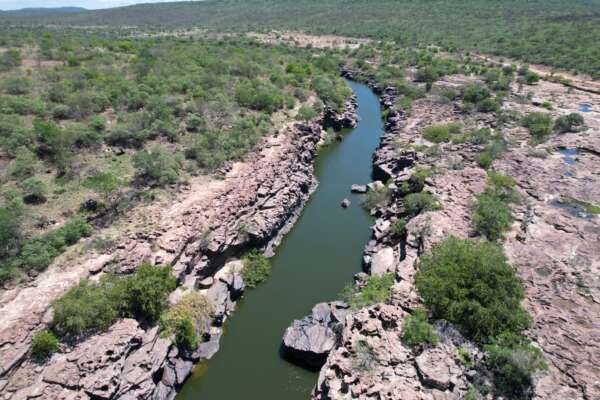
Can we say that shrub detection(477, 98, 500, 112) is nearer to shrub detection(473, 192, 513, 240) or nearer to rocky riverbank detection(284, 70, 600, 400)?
rocky riverbank detection(284, 70, 600, 400)

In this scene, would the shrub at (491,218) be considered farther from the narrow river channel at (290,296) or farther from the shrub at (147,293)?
the shrub at (147,293)

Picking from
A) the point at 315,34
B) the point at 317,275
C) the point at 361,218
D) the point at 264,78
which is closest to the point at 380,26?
the point at 315,34

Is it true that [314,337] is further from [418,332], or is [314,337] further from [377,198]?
[377,198]

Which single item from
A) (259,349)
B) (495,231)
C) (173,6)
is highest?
(173,6)

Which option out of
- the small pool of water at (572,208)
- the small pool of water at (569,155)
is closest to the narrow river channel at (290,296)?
the small pool of water at (572,208)

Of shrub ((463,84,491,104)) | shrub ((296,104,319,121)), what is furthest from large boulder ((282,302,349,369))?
shrub ((463,84,491,104))

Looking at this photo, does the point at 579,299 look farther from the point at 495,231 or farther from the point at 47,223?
the point at 47,223

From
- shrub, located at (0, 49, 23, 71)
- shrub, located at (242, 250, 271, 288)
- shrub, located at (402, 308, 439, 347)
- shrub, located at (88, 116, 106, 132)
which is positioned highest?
shrub, located at (0, 49, 23, 71)

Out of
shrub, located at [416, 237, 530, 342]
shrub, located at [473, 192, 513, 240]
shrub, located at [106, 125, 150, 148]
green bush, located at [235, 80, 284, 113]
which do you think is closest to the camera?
shrub, located at [416, 237, 530, 342]
